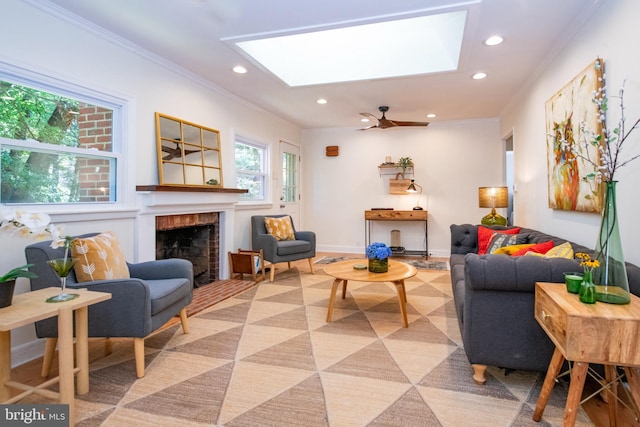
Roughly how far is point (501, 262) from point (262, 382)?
1494mm

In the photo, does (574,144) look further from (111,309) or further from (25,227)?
(25,227)

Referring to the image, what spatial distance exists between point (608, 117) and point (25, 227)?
344 centimetres

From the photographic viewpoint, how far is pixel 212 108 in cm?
427

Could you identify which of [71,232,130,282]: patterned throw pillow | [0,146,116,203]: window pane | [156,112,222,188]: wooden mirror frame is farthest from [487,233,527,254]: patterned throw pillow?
[0,146,116,203]: window pane

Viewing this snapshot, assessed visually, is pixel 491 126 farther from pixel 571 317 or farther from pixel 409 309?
pixel 571 317

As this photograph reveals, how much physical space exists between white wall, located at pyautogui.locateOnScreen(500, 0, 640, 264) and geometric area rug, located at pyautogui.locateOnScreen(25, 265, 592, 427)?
1172 millimetres

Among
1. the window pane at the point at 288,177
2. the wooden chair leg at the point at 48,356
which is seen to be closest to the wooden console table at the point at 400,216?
the window pane at the point at 288,177

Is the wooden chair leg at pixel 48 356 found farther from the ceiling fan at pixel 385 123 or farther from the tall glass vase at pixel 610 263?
the ceiling fan at pixel 385 123

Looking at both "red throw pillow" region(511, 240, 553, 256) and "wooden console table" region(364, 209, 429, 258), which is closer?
"red throw pillow" region(511, 240, 553, 256)

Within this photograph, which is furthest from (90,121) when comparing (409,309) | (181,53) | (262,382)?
(409,309)

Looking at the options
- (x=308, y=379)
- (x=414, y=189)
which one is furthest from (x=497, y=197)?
(x=308, y=379)

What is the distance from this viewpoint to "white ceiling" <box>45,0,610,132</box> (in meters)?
2.50

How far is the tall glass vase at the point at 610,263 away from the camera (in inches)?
56.5

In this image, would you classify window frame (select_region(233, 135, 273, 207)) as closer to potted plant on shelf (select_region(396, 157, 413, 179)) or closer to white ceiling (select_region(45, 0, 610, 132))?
white ceiling (select_region(45, 0, 610, 132))
